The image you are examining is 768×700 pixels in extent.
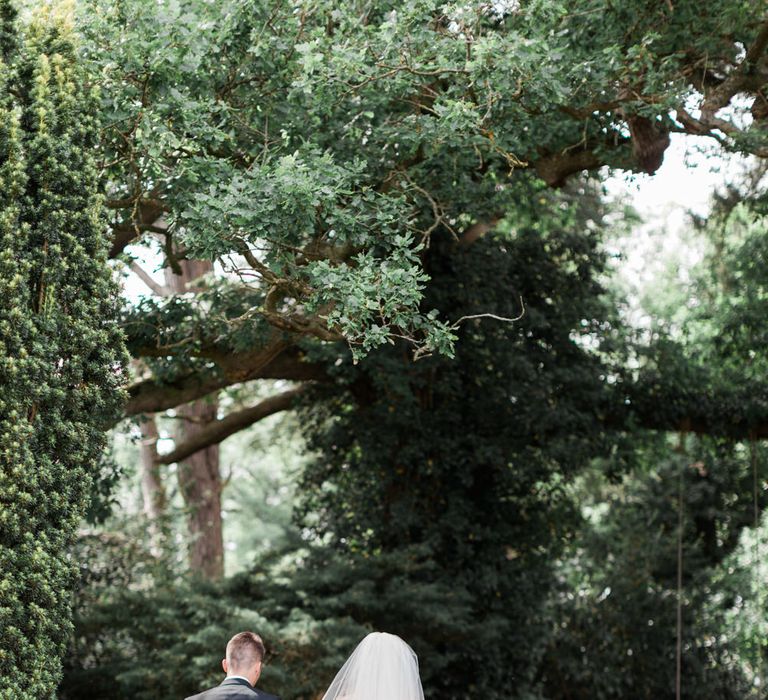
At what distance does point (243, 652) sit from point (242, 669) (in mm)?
74

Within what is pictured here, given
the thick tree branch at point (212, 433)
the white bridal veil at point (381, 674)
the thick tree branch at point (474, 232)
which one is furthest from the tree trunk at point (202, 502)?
the white bridal veil at point (381, 674)

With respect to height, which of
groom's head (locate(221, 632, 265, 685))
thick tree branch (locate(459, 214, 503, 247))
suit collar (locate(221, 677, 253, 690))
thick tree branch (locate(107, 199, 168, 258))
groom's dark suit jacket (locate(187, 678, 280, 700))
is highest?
thick tree branch (locate(459, 214, 503, 247))

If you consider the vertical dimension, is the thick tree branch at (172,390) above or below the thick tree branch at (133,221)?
below

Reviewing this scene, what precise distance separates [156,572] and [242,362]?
450 centimetres

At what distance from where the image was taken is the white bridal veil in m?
5.00

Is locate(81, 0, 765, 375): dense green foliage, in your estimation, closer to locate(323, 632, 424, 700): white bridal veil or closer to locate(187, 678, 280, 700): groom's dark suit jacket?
locate(323, 632, 424, 700): white bridal veil

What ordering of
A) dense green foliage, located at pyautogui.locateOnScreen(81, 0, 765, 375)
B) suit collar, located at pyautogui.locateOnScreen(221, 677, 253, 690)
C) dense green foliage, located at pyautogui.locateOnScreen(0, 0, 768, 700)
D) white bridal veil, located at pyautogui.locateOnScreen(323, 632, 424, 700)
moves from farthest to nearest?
1. dense green foliage, located at pyautogui.locateOnScreen(81, 0, 765, 375)
2. dense green foliage, located at pyautogui.locateOnScreen(0, 0, 768, 700)
3. white bridal veil, located at pyautogui.locateOnScreen(323, 632, 424, 700)
4. suit collar, located at pyautogui.locateOnScreen(221, 677, 253, 690)

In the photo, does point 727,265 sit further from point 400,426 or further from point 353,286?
point 353,286

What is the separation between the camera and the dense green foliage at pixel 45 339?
5.12 meters

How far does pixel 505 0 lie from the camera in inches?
298

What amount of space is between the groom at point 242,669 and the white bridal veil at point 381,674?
71 centimetres

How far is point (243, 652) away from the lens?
449 centimetres

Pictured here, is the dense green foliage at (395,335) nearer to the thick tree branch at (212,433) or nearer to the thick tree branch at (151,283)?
the thick tree branch at (212,433)

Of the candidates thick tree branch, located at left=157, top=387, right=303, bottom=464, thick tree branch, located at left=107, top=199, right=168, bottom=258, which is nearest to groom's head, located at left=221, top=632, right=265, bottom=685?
thick tree branch, located at left=107, top=199, right=168, bottom=258
